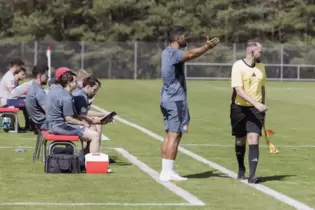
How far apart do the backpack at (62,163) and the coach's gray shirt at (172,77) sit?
5.22 ft

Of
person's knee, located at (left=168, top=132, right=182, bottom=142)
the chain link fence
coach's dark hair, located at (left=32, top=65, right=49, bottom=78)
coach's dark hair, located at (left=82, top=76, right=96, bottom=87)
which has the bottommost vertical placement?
the chain link fence

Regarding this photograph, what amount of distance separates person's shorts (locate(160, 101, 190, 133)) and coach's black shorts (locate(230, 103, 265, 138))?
0.65m

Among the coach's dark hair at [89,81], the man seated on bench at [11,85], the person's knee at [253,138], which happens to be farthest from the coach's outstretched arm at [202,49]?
the man seated on bench at [11,85]

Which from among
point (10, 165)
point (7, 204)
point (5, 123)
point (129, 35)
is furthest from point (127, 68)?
point (7, 204)

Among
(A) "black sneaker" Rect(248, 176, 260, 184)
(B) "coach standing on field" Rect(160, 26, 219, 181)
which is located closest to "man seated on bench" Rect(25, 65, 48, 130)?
(B) "coach standing on field" Rect(160, 26, 219, 181)

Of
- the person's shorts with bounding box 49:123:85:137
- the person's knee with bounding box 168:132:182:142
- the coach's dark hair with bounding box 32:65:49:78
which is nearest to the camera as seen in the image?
the person's knee with bounding box 168:132:182:142

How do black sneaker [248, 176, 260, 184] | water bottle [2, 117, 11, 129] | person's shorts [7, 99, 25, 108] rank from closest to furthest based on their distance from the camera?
black sneaker [248, 176, 260, 184]
water bottle [2, 117, 11, 129]
person's shorts [7, 99, 25, 108]

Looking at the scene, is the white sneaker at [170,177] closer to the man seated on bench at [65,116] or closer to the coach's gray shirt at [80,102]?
the man seated on bench at [65,116]

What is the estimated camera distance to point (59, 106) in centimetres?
1431

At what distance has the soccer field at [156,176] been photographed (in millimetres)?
10836

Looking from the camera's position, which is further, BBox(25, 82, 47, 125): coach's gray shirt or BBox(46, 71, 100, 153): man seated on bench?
BBox(25, 82, 47, 125): coach's gray shirt

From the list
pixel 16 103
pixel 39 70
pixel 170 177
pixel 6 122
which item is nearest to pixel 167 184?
pixel 170 177

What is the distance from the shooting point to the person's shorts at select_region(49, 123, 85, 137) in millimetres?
→ 14125

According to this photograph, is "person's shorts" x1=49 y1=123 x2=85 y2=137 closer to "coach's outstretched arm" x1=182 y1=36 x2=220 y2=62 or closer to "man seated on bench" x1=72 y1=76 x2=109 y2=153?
"man seated on bench" x1=72 y1=76 x2=109 y2=153
